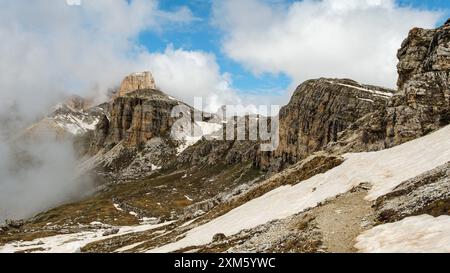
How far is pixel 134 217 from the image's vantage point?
17250 cm

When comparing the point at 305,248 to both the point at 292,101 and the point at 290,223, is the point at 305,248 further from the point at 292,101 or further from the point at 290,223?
the point at 292,101

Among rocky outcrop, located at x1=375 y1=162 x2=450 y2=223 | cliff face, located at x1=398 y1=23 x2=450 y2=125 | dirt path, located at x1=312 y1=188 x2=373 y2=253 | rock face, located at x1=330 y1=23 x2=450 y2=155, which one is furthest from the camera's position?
cliff face, located at x1=398 y1=23 x2=450 y2=125

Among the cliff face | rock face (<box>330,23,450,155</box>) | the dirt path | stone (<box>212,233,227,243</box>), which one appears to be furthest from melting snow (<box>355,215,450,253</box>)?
the cliff face

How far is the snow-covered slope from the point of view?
43062 mm

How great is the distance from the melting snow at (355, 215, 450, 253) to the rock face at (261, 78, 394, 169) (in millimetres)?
125924

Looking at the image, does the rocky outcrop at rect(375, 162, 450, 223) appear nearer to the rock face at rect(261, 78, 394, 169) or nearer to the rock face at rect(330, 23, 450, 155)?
the rock face at rect(330, 23, 450, 155)

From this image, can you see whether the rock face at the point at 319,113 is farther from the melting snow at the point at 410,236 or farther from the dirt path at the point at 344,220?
the melting snow at the point at 410,236

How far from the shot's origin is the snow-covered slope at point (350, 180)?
141 ft

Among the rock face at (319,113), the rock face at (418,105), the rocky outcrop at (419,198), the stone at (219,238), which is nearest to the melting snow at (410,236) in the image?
the rocky outcrop at (419,198)

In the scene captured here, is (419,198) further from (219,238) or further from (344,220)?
(219,238)

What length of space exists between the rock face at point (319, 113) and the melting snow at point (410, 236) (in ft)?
413
